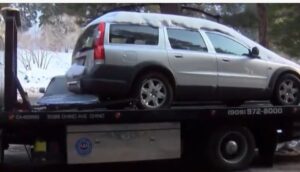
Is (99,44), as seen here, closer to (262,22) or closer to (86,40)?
(86,40)

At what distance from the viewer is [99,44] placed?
799 centimetres

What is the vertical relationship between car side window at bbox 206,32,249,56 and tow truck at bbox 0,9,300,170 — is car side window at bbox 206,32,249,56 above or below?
above

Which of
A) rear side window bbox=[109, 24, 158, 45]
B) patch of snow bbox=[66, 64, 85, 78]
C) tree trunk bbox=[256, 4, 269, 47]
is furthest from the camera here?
tree trunk bbox=[256, 4, 269, 47]

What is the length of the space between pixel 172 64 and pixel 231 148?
1.69 m

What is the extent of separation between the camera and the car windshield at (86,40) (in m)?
8.29

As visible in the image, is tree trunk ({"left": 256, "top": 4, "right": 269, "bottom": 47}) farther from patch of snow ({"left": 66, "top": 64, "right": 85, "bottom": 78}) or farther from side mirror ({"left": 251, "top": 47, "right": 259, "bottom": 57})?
patch of snow ({"left": 66, "top": 64, "right": 85, "bottom": 78})

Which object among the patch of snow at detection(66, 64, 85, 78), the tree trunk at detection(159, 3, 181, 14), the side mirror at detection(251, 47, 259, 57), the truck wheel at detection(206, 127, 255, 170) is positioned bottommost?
the truck wheel at detection(206, 127, 255, 170)

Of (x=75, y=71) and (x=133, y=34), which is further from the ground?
(x=133, y=34)

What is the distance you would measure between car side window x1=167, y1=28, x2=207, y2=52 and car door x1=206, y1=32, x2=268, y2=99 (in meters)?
0.22

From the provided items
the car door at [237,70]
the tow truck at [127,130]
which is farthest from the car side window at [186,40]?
the tow truck at [127,130]

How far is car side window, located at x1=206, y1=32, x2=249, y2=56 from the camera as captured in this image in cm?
902

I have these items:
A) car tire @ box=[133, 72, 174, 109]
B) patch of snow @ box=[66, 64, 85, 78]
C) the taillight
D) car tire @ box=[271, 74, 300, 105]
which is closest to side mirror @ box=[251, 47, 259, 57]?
car tire @ box=[271, 74, 300, 105]

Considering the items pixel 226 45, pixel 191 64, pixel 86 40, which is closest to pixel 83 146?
pixel 86 40

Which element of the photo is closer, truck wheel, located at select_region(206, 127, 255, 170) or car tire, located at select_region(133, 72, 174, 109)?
car tire, located at select_region(133, 72, 174, 109)
